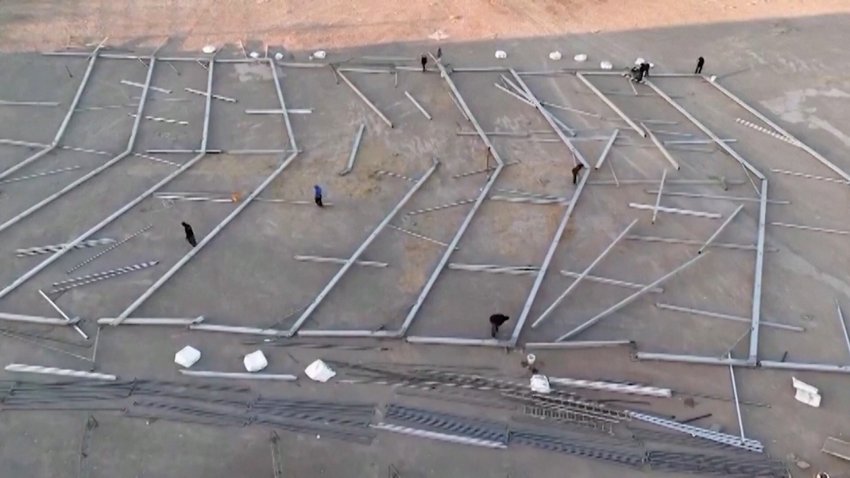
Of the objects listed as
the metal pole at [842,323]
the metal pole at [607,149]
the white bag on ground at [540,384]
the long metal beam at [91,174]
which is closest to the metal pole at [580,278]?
the white bag on ground at [540,384]

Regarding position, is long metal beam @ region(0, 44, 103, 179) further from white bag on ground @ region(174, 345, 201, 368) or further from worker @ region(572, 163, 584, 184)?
worker @ region(572, 163, 584, 184)

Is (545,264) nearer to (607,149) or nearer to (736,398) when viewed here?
(736,398)

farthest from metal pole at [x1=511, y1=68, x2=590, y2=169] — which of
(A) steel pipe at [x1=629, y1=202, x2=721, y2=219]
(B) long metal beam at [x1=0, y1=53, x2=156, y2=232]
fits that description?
(B) long metal beam at [x1=0, y1=53, x2=156, y2=232]

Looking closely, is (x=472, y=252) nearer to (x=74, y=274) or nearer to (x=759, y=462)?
(x=759, y=462)

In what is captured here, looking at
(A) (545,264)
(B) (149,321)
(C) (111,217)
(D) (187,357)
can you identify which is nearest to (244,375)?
(D) (187,357)

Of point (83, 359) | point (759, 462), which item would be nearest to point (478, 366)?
point (759, 462)

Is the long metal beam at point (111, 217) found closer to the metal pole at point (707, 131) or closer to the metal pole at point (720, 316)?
the metal pole at point (720, 316)

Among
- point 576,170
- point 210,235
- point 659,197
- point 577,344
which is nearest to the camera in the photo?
point 577,344
